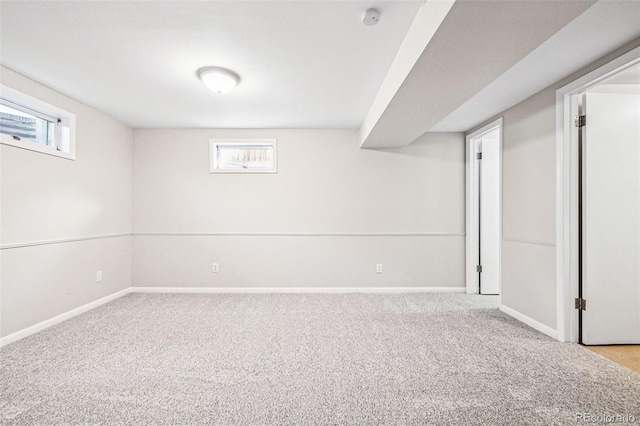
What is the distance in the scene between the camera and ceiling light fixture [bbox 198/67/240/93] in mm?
2457

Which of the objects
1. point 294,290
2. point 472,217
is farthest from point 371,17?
point 294,290

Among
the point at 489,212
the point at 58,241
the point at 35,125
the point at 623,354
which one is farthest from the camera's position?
the point at 489,212

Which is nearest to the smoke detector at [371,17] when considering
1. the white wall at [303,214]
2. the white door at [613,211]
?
the white door at [613,211]

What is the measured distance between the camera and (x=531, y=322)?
2898mm

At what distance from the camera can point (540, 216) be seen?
283 centimetres

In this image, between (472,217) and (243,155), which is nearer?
(472,217)

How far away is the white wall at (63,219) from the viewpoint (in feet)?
8.42

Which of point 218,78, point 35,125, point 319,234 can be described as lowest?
point 319,234

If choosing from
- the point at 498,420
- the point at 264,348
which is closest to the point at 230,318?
the point at 264,348

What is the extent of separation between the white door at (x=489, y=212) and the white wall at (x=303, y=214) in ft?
0.92

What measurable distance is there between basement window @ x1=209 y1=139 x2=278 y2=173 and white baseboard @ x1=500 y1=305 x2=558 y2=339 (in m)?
3.37

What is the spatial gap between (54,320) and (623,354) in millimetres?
5120

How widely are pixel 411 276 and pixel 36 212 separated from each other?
439 cm

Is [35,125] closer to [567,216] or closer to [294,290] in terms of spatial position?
[294,290]
